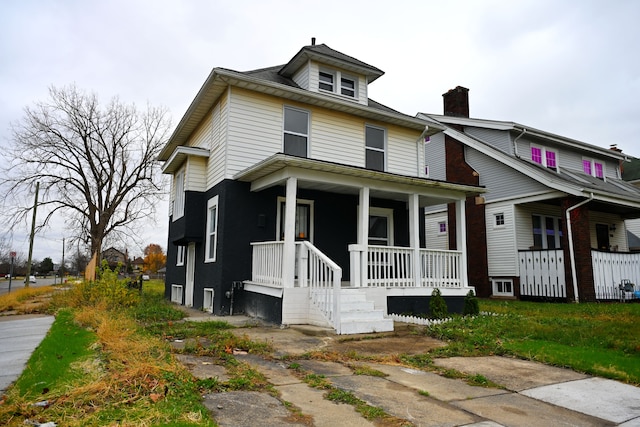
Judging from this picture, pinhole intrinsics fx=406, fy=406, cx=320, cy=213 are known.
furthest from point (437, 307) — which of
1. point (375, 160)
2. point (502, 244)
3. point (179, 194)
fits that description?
point (179, 194)

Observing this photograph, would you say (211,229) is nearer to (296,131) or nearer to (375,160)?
(296,131)

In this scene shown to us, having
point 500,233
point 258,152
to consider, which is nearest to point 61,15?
point 258,152

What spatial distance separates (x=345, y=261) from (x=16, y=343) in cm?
782

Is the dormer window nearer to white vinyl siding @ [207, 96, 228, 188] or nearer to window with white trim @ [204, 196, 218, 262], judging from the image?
white vinyl siding @ [207, 96, 228, 188]

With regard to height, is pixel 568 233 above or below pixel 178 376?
above

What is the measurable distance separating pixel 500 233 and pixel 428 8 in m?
9.73

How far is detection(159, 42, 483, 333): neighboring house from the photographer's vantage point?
344 inches

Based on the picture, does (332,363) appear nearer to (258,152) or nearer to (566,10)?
(258,152)

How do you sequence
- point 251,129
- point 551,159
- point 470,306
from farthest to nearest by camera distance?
1. point 551,159
2. point 251,129
3. point 470,306

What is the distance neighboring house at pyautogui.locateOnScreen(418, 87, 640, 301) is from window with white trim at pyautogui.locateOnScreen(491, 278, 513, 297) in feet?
0.13

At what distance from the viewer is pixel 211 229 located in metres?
11.6

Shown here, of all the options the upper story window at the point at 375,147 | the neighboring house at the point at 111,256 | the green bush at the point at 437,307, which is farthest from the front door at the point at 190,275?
the green bush at the point at 437,307

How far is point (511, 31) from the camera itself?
12.3 metres

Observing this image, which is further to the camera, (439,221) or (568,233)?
(439,221)
